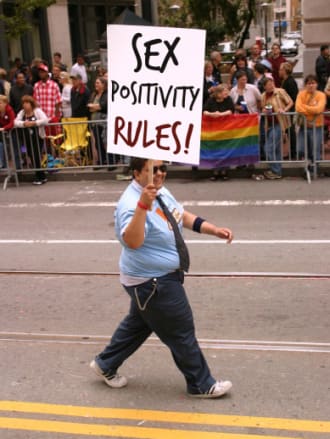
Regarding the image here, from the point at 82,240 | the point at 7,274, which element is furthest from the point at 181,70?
the point at 82,240

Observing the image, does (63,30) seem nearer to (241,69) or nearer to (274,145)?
(241,69)

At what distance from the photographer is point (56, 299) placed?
6.30 meters

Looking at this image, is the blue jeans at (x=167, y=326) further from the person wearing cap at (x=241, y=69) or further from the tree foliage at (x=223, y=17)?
the tree foliage at (x=223, y=17)

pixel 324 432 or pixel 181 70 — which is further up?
pixel 181 70

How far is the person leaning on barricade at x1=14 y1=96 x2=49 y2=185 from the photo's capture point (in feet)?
39.3

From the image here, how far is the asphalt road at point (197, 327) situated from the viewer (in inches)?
164

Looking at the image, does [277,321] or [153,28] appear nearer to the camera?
[153,28]

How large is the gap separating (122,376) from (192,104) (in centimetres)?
202

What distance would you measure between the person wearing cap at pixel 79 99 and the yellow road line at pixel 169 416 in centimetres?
911

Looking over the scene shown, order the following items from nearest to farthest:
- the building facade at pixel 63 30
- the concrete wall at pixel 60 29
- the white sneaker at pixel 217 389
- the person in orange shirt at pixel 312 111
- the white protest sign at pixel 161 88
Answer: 1. the white protest sign at pixel 161 88
2. the white sneaker at pixel 217 389
3. the person in orange shirt at pixel 312 111
4. the building facade at pixel 63 30
5. the concrete wall at pixel 60 29

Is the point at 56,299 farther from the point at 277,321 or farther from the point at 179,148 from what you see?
the point at 179,148

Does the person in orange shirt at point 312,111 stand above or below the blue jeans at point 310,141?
above

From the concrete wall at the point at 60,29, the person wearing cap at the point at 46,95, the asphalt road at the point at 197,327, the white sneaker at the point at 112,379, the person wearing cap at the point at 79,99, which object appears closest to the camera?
the asphalt road at the point at 197,327

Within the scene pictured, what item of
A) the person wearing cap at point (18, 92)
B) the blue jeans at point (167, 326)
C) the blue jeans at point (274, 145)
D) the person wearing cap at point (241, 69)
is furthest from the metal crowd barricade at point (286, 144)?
the blue jeans at point (167, 326)
